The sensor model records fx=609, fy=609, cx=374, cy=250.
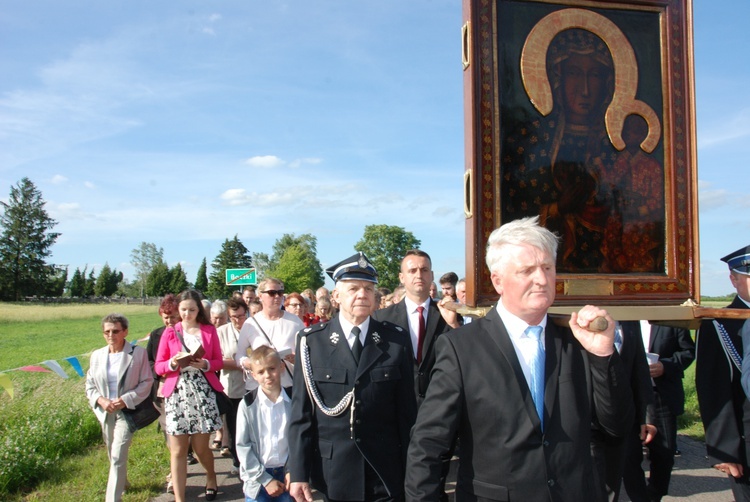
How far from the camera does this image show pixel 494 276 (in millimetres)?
2506

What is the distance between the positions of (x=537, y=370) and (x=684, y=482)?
5.30 m

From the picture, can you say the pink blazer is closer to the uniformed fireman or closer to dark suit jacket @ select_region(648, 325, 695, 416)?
the uniformed fireman

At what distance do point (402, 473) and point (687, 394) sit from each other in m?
8.44

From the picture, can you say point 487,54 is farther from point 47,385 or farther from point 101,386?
point 47,385

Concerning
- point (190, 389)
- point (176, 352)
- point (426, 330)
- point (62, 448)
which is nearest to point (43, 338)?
point (62, 448)

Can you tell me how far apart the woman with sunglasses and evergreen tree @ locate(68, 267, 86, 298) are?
10928 cm

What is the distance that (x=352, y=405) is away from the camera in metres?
3.63

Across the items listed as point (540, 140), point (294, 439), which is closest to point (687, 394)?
point (540, 140)

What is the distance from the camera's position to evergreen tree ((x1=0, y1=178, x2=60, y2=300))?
86438 mm

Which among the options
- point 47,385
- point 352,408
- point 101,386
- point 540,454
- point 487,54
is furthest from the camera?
point 47,385

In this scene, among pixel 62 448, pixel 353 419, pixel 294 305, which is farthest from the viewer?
pixel 294 305

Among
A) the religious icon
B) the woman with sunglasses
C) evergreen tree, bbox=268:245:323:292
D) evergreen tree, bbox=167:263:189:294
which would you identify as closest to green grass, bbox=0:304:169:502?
the woman with sunglasses

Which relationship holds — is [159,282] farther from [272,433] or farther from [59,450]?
[272,433]

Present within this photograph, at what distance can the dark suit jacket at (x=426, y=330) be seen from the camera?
4934 millimetres
